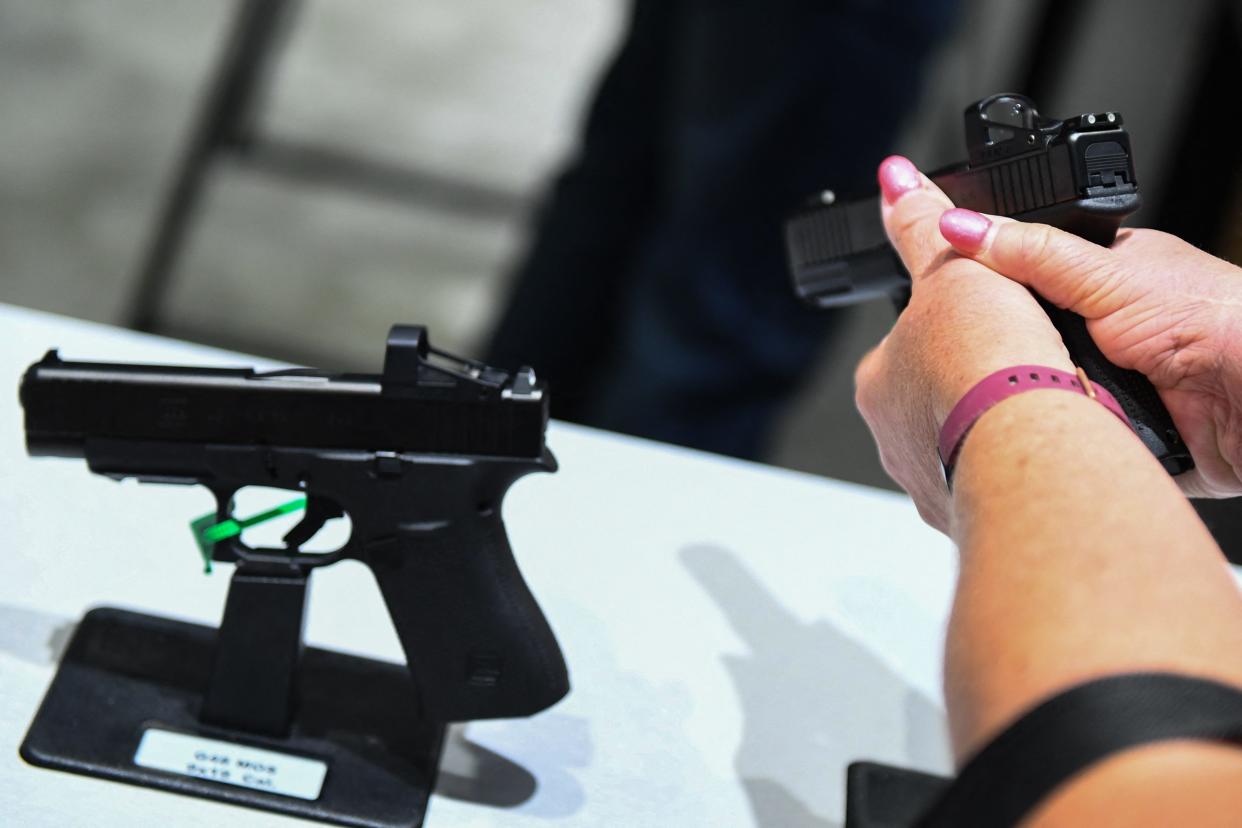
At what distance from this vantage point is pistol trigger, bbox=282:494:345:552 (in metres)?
0.73

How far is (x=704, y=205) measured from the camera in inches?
59.6

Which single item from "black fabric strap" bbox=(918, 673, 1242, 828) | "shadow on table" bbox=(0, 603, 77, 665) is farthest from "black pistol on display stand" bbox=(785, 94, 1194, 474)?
"shadow on table" bbox=(0, 603, 77, 665)

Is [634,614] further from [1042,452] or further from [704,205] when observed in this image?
[704,205]

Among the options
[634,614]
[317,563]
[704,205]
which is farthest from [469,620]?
[704,205]

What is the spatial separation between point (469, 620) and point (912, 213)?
1.19 ft

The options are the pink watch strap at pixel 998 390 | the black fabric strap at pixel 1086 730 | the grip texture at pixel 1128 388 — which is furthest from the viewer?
the grip texture at pixel 1128 388

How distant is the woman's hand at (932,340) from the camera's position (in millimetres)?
620

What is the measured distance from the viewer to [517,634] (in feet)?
2.35

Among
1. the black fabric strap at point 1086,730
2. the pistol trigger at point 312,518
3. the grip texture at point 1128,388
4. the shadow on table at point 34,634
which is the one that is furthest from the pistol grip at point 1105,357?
the shadow on table at point 34,634

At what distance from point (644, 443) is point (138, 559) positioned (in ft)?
1.46

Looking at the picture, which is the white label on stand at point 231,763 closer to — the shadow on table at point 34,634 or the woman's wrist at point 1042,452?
the shadow on table at point 34,634

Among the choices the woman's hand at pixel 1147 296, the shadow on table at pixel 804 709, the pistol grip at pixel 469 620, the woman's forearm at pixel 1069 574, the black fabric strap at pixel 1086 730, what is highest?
the woman's hand at pixel 1147 296

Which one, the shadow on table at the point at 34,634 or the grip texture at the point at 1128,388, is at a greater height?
the grip texture at the point at 1128,388

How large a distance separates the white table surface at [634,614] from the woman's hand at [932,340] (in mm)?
225
